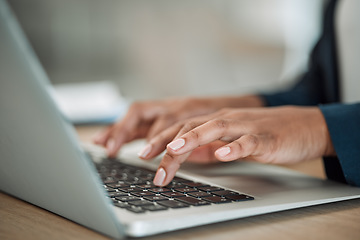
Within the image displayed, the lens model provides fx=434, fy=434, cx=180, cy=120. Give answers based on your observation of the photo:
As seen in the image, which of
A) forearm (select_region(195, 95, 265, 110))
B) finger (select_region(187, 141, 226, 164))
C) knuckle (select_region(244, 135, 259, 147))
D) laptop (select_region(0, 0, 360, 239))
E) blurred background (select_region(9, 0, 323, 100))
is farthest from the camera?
blurred background (select_region(9, 0, 323, 100))

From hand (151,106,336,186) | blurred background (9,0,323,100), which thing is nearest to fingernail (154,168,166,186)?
hand (151,106,336,186)

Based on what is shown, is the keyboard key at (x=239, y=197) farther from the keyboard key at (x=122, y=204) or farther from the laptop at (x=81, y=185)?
the keyboard key at (x=122, y=204)

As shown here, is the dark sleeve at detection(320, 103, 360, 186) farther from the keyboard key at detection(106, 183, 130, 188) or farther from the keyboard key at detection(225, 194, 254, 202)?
the keyboard key at detection(106, 183, 130, 188)

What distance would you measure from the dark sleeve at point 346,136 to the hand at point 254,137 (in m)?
0.01

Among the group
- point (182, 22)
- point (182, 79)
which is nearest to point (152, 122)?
point (182, 79)

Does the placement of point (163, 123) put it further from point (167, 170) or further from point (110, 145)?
point (167, 170)

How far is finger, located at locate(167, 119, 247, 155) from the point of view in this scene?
511 millimetres

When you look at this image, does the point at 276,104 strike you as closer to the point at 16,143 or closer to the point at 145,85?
the point at 16,143

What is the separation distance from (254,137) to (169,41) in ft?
11.8

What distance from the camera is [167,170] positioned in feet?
1.68

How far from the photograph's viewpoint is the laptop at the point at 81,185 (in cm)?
Result: 32

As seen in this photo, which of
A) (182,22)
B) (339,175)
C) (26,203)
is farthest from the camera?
(182,22)

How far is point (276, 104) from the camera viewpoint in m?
1.05

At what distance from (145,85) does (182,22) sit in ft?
2.33
